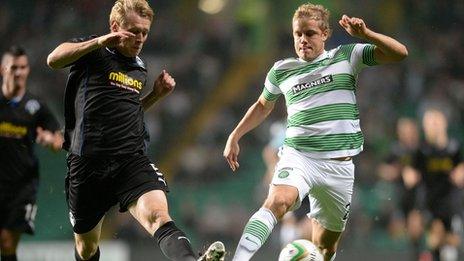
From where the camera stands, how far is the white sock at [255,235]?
18.7 feet

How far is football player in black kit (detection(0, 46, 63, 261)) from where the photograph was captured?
840cm

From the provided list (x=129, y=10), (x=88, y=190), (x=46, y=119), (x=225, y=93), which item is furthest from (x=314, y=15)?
(x=225, y=93)

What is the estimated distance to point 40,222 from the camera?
42.5 ft

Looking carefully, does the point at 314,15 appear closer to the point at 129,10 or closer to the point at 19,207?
the point at 129,10

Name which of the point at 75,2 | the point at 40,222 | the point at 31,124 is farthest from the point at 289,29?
the point at 31,124

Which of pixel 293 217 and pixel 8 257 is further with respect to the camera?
pixel 293 217

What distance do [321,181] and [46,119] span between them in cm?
300

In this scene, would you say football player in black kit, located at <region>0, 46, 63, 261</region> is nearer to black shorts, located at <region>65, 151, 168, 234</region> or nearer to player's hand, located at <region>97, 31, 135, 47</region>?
black shorts, located at <region>65, 151, 168, 234</region>

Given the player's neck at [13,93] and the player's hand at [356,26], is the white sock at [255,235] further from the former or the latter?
the player's neck at [13,93]

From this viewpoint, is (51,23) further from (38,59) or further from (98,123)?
(98,123)

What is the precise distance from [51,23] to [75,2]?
0.56 meters

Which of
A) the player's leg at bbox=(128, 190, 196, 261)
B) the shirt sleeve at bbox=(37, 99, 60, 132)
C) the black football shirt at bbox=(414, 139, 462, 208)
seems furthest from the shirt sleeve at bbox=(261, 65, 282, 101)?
the black football shirt at bbox=(414, 139, 462, 208)

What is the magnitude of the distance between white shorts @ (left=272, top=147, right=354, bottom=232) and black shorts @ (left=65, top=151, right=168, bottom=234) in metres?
0.78

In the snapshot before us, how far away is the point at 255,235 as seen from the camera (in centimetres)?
575
